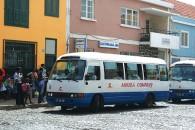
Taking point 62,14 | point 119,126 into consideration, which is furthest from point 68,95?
point 62,14

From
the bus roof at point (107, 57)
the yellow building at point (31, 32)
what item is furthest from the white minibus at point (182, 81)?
the yellow building at point (31, 32)

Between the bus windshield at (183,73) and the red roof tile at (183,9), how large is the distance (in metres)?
14.0

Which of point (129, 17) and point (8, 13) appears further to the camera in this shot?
point (129, 17)

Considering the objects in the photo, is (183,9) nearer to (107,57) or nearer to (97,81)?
(107,57)

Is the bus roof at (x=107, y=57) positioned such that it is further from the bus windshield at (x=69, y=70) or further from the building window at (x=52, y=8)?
Result: the building window at (x=52, y=8)

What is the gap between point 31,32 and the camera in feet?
78.1

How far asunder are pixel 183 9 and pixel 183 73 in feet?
54.7

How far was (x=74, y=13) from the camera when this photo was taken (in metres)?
26.6

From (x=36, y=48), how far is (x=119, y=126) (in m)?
11.9

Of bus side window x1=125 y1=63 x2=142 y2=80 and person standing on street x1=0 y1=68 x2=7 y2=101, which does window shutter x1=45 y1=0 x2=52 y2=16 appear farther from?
bus side window x1=125 y1=63 x2=142 y2=80

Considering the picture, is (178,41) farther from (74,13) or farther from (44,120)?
(44,120)

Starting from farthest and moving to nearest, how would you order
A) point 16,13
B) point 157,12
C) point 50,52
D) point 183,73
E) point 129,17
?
point 157,12, point 129,17, point 50,52, point 183,73, point 16,13

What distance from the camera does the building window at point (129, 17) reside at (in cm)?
3111

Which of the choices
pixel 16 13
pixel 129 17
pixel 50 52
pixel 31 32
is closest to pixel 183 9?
pixel 129 17
